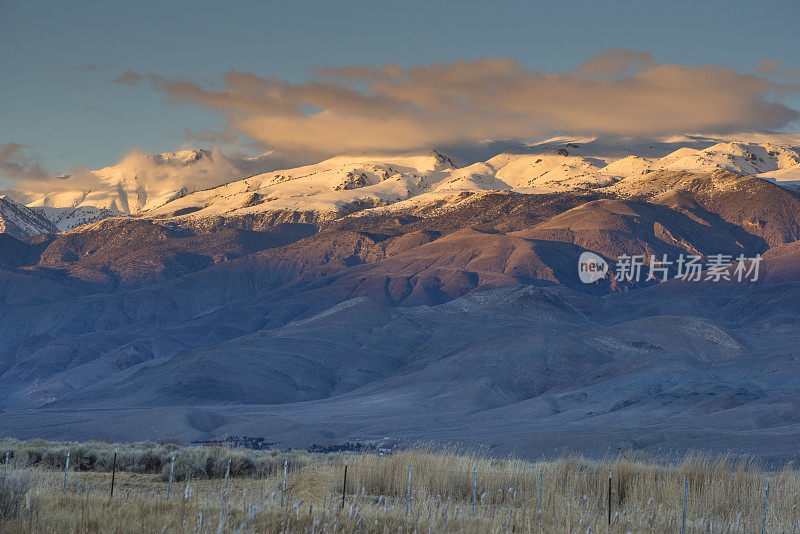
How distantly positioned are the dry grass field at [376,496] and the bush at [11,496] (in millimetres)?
24

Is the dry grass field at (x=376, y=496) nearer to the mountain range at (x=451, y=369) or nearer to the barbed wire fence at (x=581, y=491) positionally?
the barbed wire fence at (x=581, y=491)

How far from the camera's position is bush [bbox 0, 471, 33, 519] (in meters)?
11.3

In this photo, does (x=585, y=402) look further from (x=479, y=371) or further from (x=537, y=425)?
(x=479, y=371)

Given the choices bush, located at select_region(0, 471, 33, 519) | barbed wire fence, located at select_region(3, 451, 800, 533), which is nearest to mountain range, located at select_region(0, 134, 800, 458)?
barbed wire fence, located at select_region(3, 451, 800, 533)

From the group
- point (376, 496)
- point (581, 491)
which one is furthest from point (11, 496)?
point (581, 491)

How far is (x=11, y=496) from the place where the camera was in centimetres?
1147

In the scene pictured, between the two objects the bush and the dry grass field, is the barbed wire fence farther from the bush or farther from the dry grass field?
the bush

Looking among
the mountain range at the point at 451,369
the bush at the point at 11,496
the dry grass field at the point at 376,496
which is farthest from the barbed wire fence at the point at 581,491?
the mountain range at the point at 451,369

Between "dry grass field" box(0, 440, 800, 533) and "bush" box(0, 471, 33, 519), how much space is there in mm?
24

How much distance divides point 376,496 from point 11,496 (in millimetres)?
7330

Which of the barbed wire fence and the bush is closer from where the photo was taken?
the bush

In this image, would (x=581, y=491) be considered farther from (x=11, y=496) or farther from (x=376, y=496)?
(x=11, y=496)

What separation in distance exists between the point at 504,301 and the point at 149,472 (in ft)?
423

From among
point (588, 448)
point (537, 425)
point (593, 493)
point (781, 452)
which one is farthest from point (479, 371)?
point (593, 493)
